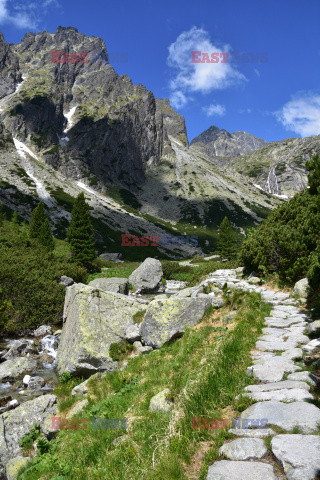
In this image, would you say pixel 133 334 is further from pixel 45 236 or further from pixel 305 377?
pixel 45 236

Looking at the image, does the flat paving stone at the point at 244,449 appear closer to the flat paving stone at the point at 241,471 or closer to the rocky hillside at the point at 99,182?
the flat paving stone at the point at 241,471

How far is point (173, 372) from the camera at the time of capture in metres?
6.70

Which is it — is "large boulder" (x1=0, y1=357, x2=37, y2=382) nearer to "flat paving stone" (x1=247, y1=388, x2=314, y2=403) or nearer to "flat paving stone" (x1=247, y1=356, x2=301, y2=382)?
"flat paving stone" (x1=247, y1=356, x2=301, y2=382)

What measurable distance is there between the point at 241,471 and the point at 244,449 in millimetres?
343

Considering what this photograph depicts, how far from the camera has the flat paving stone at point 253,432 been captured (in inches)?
135

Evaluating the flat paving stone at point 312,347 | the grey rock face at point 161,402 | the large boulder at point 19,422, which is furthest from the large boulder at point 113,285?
the flat paving stone at point 312,347

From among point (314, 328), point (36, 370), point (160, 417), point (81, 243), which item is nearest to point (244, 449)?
point (160, 417)

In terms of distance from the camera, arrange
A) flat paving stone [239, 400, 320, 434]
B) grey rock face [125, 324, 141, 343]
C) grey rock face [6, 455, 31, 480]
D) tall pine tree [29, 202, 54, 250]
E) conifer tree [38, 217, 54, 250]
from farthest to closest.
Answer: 1. tall pine tree [29, 202, 54, 250]
2. conifer tree [38, 217, 54, 250]
3. grey rock face [125, 324, 141, 343]
4. grey rock face [6, 455, 31, 480]
5. flat paving stone [239, 400, 320, 434]

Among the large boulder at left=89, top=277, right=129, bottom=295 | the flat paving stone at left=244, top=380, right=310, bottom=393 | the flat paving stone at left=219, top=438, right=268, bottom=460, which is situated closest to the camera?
the flat paving stone at left=219, top=438, right=268, bottom=460

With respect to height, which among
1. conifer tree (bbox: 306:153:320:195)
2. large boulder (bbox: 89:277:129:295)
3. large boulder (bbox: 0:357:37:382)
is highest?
conifer tree (bbox: 306:153:320:195)

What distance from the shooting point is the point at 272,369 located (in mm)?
5227

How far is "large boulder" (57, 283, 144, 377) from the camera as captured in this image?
10312 millimetres

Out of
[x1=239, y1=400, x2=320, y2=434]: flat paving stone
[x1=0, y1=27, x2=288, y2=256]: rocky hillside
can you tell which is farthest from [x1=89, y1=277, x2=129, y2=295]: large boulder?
[x1=0, y1=27, x2=288, y2=256]: rocky hillside

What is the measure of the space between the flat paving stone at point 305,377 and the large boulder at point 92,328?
7.13m
